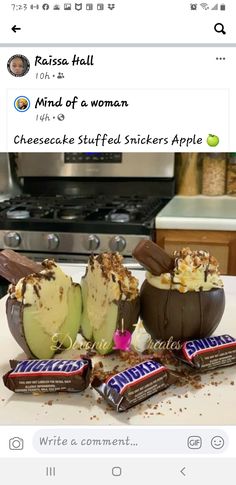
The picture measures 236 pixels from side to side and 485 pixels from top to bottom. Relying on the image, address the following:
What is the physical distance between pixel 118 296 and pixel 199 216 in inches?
33.2

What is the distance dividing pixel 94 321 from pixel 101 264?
7 centimetres

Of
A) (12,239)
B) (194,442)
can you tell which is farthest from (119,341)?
(12,239)

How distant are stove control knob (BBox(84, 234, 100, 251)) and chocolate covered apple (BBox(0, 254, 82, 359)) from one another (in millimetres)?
776

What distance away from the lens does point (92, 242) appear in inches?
55.3

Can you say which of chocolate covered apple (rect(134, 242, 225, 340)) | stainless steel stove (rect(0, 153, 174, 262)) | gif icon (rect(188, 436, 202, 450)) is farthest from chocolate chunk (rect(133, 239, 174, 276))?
stainless steel stove (rect(0, 153, 174, 262))

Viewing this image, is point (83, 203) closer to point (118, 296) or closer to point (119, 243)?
point (119, 243)

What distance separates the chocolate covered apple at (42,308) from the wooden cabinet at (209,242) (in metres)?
0.78
